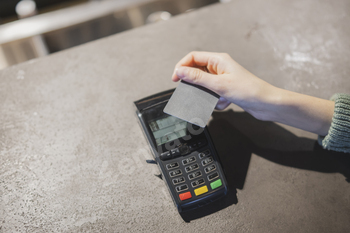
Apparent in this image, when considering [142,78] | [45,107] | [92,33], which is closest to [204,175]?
[142,78]

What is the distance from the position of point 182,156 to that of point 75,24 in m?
0.50

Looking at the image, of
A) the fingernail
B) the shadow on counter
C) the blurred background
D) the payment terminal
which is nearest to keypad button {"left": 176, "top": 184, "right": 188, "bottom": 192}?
the payment terminal

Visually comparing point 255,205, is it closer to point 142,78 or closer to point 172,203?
point 172,203

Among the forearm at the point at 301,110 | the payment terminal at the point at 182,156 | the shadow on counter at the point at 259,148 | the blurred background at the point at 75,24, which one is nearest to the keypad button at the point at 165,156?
the payment terminal at the point at 182,156

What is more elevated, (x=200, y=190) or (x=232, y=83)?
(x=232, y=83)

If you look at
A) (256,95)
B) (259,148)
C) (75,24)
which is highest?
(75,24)

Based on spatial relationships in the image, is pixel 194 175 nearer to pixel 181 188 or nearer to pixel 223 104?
pixel 181 188

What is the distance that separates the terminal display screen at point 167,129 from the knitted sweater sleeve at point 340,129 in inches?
11.5

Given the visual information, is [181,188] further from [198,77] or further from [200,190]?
[198,77]

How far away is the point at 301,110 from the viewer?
471 mm

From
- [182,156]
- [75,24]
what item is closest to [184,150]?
[182,156]

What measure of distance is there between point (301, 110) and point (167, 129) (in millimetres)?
273

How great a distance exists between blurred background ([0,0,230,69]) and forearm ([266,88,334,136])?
1.41 ft

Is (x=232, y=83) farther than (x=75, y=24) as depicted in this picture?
No
